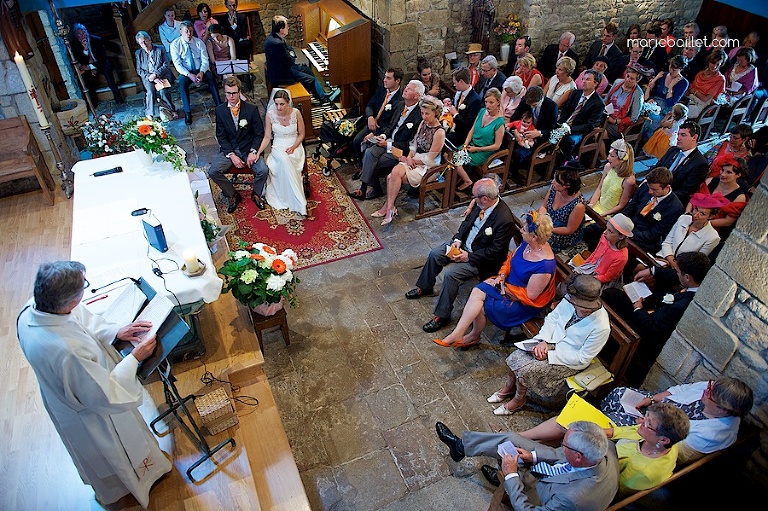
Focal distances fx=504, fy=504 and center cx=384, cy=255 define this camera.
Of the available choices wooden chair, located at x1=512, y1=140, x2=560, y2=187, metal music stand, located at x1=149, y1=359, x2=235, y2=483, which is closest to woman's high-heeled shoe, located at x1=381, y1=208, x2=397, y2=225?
wooden chair, located at x1=512, y1=140, x2=560, y2=187

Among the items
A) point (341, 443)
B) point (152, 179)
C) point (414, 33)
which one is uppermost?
point (414, 33)

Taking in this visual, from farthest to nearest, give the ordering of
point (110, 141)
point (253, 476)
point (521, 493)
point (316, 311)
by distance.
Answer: point (110, 141) → point (316, 311) → point (253, 476) → point (521, 493)

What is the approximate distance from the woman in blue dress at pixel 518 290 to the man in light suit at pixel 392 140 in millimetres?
2146

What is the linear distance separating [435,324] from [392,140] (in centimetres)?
241

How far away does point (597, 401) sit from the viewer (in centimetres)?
373

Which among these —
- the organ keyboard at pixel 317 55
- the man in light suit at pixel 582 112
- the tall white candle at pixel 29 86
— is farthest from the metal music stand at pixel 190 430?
the organ keyboard at pixel 317 55

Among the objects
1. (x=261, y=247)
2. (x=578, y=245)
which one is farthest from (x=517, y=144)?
(x=261, y=247)

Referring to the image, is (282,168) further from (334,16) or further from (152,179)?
(334,16)

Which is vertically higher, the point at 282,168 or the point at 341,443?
the point at 282,168

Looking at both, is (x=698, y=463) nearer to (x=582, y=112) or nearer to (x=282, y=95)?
(x=582, y=112)

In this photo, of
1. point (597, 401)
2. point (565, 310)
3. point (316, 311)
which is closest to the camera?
point (565, 310)

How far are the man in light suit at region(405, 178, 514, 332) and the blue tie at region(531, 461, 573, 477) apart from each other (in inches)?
65.3

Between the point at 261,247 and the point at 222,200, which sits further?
the point at 222,200

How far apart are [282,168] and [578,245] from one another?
318 centimetres
